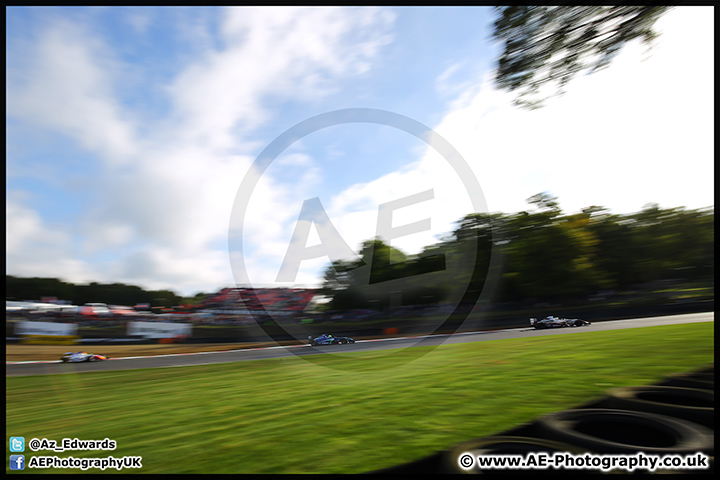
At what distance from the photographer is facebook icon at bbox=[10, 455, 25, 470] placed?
3.75m

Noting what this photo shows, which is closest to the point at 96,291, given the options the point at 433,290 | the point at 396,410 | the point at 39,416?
the point at 433,290

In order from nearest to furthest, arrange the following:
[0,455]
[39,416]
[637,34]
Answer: [0,455] < [637,34] < [39,416]

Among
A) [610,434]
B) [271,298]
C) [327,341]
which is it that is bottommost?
[327,341]

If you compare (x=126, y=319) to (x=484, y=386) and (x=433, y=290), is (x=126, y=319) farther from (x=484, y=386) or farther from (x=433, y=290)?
(x=484, y=386)

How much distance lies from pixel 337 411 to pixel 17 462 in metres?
3.48

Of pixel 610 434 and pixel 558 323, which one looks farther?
pixel 558 323

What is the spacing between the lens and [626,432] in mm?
3184

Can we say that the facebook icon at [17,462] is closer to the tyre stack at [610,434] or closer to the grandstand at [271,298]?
the tyre stack at [610,434]

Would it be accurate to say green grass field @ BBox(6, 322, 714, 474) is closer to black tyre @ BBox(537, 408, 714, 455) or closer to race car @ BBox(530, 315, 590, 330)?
black tyre @ BBox(537, 408, 714, 455)

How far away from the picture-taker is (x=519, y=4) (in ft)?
16.6

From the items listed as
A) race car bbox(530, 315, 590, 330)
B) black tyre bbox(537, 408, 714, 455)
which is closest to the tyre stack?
black tyre bbox(537, 408, 714, 455)

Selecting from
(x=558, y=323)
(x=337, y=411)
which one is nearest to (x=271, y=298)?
(x=558, y=323)

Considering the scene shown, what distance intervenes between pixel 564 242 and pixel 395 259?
13.5 m

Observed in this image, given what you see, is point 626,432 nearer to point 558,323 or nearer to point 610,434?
point 610,434
